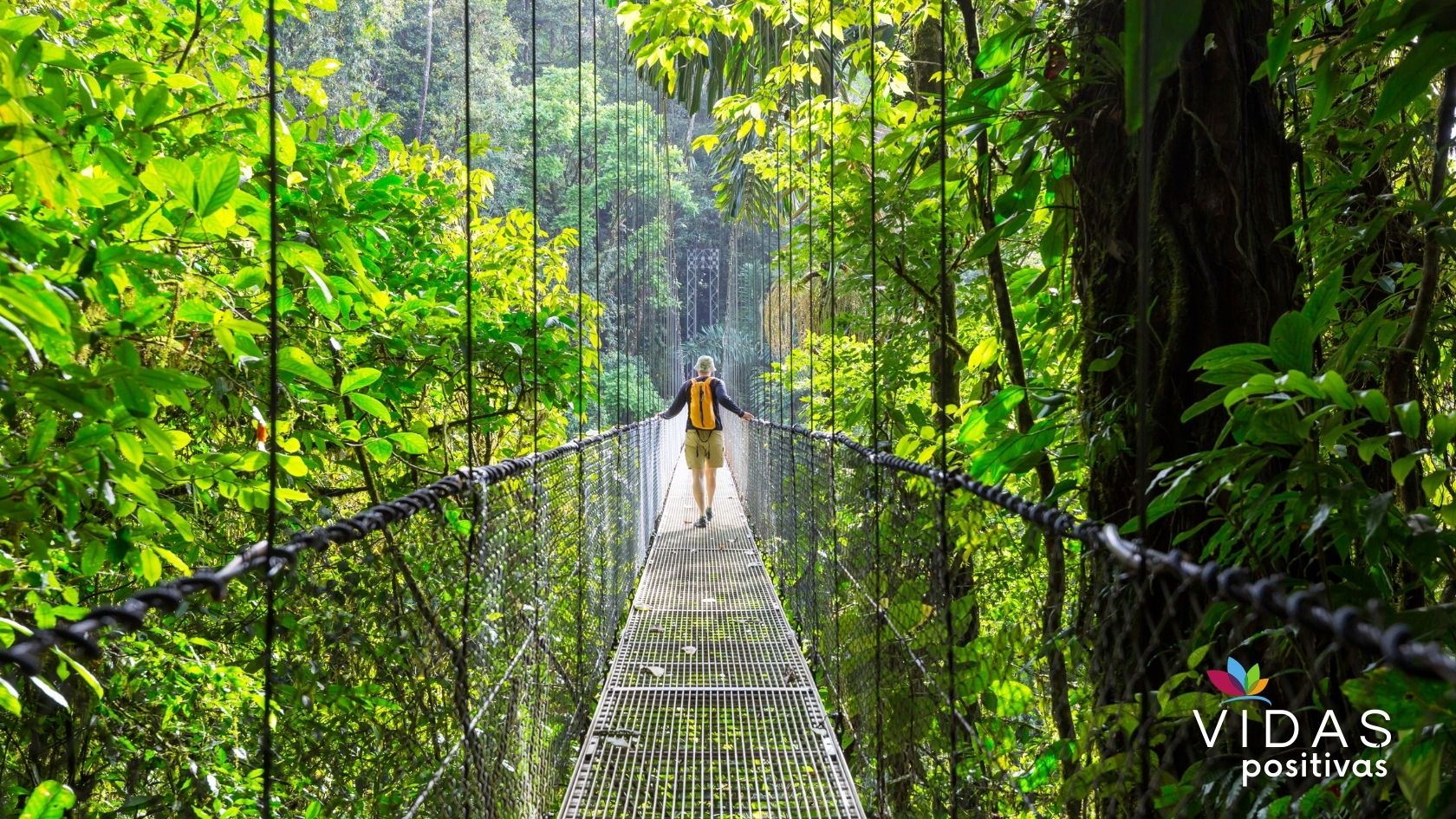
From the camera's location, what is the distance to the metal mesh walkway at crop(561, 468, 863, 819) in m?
1.86

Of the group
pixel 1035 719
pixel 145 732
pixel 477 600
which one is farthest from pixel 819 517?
pixel 145 732

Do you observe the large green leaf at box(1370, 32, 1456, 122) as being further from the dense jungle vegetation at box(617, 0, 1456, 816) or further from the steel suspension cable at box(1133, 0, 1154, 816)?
the steel suspension cable at box(1133, 0, 1154, 816)

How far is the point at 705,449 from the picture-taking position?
529 cm

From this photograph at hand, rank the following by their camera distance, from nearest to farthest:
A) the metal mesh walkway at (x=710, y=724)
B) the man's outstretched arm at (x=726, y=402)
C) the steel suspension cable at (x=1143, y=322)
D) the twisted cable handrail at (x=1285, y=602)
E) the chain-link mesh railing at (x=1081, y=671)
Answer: the twisted cable handrail at (x=1285, y=602) < the chain-link mesh railing at (x=1081, y=671) < the steel suspension cable at (x=1143, y=322) < the metal mesh walkway at (x=710, y=724) < the man's outstretched arm at (x=726, y=402)

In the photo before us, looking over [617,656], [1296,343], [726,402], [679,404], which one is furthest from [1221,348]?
[679,404]

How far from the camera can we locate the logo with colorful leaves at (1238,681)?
30.2 inches

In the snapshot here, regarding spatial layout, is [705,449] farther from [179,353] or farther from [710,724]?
[179,353]

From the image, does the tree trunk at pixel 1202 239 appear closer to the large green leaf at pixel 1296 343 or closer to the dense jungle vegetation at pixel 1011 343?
the dense jungle vegetation at pixel 1011 343

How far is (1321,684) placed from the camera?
2.45ft

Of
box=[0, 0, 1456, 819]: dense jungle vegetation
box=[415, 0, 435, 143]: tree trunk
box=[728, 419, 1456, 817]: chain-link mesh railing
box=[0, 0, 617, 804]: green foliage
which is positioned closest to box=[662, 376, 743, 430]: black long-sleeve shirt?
box=[728, 419, 1456, 817]: chain-link mesh railing

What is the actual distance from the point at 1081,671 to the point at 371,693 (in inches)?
41.8

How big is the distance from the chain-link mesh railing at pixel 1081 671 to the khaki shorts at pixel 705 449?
6.88ft

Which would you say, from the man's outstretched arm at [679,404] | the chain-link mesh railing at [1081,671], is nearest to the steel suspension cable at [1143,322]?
the chain-link mesh railing at [1081,671]

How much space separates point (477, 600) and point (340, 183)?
2.18 feet
